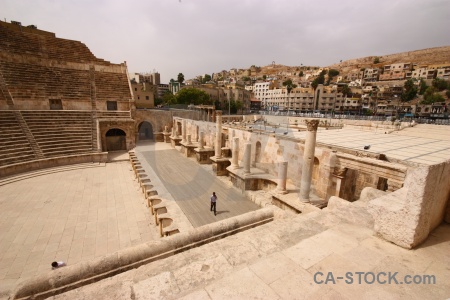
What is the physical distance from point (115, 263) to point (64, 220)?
25.0 ft

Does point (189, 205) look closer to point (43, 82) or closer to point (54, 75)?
→ point (43, 82)

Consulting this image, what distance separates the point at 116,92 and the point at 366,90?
254ft

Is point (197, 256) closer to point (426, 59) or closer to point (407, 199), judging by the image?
point (407, 199)

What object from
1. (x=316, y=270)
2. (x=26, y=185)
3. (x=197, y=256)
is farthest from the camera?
(x=26, y=185)

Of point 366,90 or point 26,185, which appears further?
point 366,90

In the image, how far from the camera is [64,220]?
29.8 ft

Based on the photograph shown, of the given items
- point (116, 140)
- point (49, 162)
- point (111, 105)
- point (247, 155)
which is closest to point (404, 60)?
point (247, 155)

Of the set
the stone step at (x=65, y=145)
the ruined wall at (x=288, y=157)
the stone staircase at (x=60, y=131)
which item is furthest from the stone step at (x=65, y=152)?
the ruined wall at (x=288, y=157)

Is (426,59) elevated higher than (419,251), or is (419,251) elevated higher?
(426,59)

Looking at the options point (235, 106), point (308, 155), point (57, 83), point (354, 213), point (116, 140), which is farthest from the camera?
point (235, 106)

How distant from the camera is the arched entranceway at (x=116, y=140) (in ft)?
71.9

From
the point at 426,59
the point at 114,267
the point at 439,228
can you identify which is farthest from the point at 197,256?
the point at 426,59

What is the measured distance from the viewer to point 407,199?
11.1 feet

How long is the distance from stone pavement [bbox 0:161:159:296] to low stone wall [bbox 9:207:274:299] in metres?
3.33
